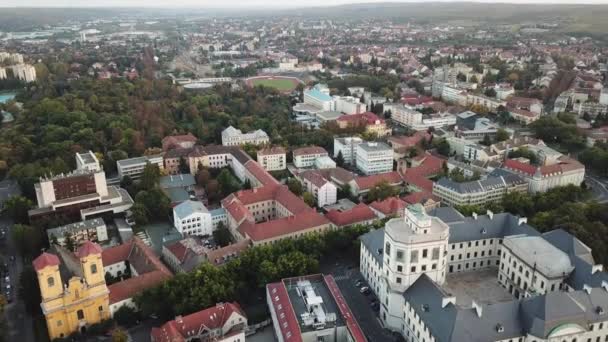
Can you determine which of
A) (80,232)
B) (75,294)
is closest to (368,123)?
(80,232)

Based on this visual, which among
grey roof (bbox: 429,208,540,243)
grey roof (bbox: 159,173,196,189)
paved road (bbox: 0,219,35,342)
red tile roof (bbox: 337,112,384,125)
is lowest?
paved road (bbox: 0,219,35,342)

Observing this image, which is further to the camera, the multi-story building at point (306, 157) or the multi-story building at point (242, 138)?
the multi-story building at point (242, 138)

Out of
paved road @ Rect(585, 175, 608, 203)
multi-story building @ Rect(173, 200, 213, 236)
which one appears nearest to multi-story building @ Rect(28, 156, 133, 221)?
multi-story building @ Rect(173, 200, 213, 236)

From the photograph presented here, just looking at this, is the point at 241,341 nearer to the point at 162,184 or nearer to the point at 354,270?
the point at 354,270

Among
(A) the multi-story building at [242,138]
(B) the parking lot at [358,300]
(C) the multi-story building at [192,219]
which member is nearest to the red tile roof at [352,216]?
(B) the parking lot at [358,300]

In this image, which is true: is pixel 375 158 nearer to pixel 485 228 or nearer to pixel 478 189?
pixel 478 189

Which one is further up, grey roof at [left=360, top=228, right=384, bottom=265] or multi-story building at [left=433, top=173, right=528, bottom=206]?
grey roof at [left=360, top=228, right=384, bottom=265]

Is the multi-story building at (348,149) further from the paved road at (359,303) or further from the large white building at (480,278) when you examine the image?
the large white building at (480,278)

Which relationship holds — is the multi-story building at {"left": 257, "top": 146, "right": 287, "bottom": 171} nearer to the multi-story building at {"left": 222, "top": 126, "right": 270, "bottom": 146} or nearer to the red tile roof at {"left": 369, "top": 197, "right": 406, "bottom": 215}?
the multi-story building at {"left": 222, "top": 126, "right": 270, "bottom": 146}
